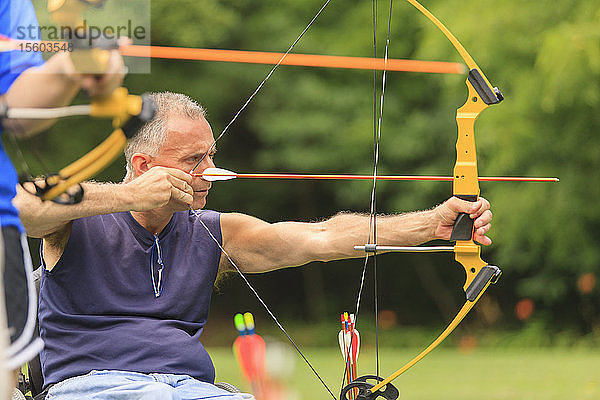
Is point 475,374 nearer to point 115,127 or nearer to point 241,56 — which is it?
point 241,56

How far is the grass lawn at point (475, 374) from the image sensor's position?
17.8 feet

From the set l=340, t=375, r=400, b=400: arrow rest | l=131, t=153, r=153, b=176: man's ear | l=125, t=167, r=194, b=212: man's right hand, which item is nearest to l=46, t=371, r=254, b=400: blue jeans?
l=340, t=375, r=400, b=400: arrow rest

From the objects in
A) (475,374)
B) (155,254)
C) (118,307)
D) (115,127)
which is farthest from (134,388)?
(475,374)

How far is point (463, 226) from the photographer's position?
2.33 metres

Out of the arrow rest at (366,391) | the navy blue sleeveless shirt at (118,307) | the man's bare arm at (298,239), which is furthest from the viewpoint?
the man's bare arm at (298,239)

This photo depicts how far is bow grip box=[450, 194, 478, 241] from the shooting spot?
7.62 feet

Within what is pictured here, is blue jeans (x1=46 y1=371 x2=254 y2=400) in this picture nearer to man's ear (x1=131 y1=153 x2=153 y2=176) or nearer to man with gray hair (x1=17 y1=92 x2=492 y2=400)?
man with gray hair (x1=17 y1=92 x2=492 y2=400)

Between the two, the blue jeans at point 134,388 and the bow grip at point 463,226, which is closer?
the blue jeans at point 134,388

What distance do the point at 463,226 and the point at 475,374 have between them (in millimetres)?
4387

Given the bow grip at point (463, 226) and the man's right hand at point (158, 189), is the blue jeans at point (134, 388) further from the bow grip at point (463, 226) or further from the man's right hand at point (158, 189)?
the bow grip at point (463, 226)

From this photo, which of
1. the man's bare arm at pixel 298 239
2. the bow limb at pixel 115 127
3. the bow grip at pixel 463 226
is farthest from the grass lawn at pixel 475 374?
the bow limb at pixel 115 127

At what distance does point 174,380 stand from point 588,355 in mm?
5771

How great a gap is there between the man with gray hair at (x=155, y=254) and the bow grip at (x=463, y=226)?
16mm

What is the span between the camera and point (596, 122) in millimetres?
7402
